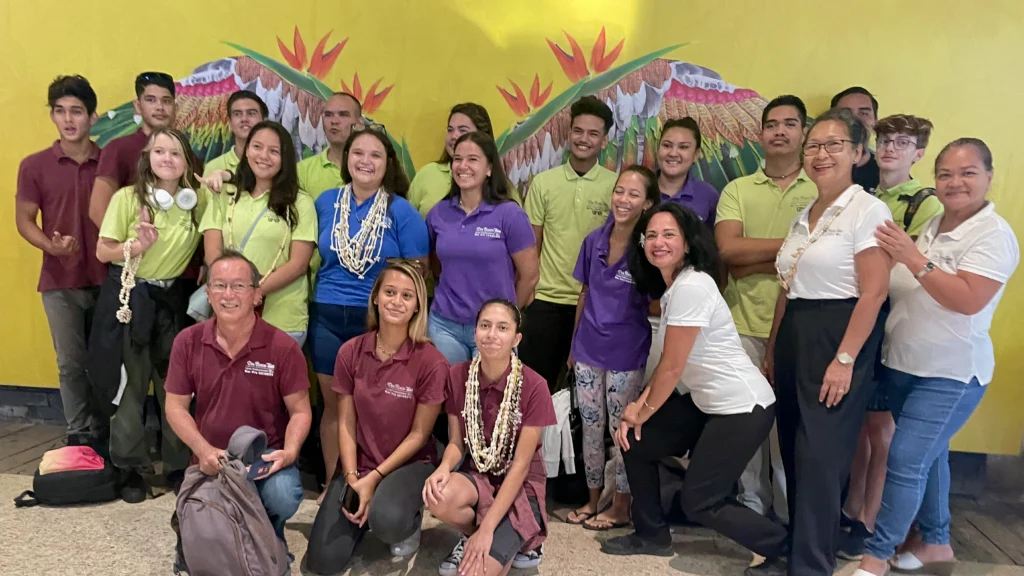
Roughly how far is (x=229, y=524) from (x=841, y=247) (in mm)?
2213

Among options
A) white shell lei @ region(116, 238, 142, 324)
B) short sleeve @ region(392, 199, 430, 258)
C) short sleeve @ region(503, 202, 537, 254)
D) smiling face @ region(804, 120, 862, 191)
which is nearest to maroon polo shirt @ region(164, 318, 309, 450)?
white shell lei @ region(116, 238, 142, 324)

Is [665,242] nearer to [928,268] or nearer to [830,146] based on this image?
[830,146]

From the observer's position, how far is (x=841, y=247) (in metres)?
2.07

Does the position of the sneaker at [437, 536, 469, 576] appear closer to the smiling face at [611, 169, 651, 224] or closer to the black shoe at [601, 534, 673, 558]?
the black shoe at [601, 534, 673, 558]

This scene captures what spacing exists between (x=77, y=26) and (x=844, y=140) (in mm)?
4053

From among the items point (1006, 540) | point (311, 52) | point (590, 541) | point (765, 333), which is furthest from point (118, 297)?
point (1006, 540)

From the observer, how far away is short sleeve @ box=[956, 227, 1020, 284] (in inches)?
80.0

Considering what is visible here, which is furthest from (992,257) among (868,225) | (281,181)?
(281,181)

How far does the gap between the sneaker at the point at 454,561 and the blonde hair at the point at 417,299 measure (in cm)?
79

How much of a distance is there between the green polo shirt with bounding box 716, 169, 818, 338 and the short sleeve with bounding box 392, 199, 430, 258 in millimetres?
1310

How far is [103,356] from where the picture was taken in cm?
278

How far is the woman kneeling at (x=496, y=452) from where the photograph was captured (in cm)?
219

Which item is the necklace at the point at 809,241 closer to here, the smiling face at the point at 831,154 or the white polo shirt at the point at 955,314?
the smiling face at the point at 831,154

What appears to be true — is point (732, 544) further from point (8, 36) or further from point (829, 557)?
point (8, 36)
